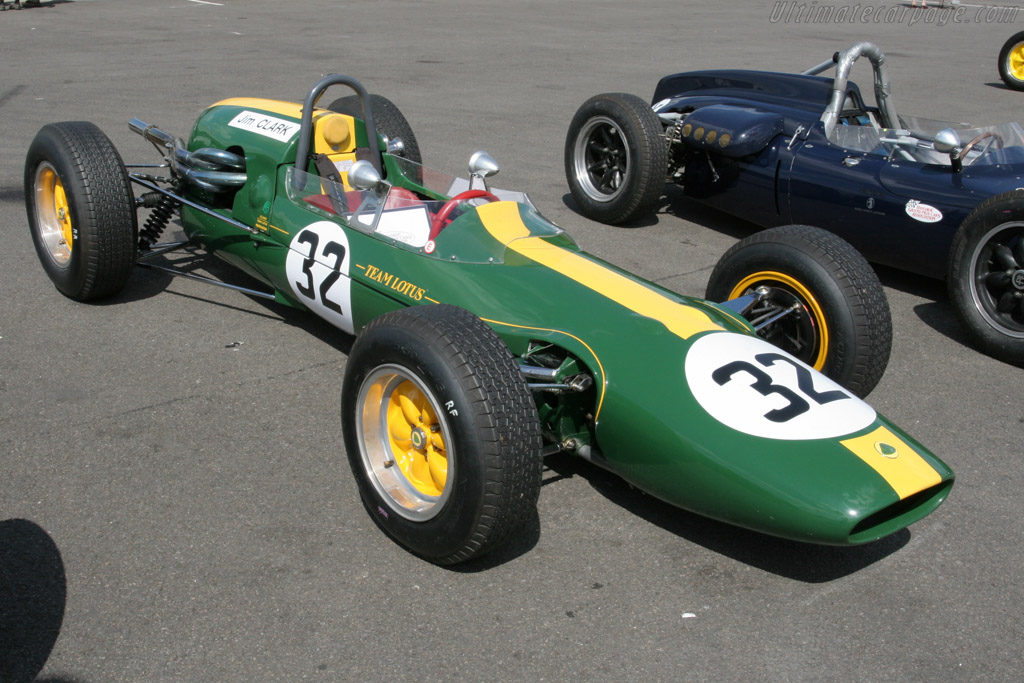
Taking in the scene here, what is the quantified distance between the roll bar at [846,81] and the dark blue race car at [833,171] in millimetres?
10

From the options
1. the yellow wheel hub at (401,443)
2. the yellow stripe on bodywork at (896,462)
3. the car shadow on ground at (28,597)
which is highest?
the yellow stripe on bodywork at (896,462)

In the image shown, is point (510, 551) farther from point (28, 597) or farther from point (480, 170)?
point (480, 170)

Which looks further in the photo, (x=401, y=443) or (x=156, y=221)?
(x=156, y=221)

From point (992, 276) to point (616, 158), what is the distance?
305cm

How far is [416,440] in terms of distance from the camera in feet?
11.5

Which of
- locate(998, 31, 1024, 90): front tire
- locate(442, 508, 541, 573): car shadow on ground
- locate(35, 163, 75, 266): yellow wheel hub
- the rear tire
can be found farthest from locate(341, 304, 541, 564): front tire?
locate(998, 31, 1024, 90): front tire

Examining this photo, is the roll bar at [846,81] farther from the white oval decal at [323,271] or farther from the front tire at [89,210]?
the front tire at [89,210]

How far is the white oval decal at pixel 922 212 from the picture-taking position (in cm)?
600

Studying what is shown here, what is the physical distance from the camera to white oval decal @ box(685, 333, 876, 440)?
3332 mm

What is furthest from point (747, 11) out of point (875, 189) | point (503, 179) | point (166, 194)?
point (166, 194)

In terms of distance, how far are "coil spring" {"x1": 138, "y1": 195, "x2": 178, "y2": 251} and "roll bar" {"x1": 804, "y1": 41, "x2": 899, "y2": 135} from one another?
4593 millimetres

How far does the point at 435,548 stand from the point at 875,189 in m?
4.40

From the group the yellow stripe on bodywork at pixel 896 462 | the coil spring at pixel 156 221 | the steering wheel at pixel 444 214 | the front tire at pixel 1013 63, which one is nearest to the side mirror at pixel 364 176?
the steering wheel at pixel 444 214

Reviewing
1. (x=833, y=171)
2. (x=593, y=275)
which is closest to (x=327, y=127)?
(x=593, y=275)
